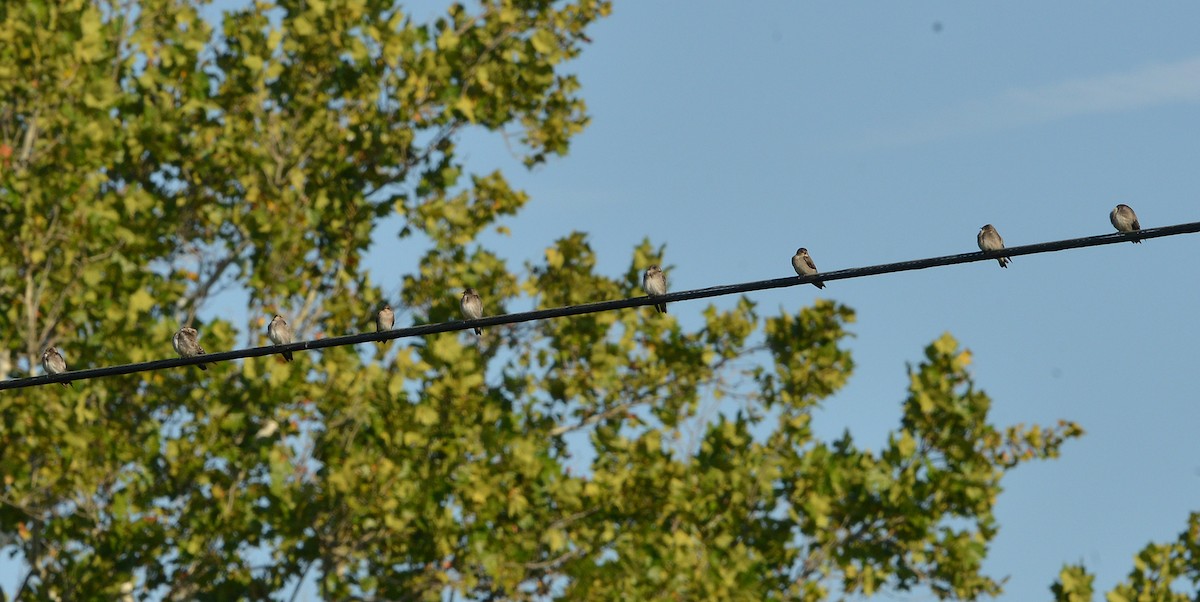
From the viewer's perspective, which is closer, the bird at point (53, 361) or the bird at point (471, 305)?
the bird at point (471, 305)

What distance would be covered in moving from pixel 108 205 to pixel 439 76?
5284mm

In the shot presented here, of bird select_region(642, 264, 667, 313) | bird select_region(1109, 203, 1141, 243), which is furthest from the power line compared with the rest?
bird select_region(642, 264, 667, 313)

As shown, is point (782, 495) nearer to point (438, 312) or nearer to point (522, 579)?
point (522, 579)

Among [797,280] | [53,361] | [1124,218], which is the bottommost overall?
[797,280]

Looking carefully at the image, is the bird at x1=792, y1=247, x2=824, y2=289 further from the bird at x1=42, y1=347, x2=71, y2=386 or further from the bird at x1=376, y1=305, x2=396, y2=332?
the bird at x1=42, y1=347, x2=71, y2=386

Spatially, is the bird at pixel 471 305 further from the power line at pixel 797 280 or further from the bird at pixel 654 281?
the power line at pixel 797 280

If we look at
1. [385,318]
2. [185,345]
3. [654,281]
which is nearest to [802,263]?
[654,281]

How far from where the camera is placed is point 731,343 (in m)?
25.4

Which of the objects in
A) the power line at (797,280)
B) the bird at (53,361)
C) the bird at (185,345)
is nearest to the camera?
the power line at (797,280)

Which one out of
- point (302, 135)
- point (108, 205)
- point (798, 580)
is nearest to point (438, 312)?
point (302, 135)

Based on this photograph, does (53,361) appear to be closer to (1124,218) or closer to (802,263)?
(802,263)

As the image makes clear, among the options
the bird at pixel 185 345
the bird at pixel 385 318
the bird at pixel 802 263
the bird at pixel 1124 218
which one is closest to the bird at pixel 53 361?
the bird at pixel 185 345

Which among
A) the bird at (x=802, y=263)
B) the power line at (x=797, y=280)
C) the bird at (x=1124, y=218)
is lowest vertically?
the power line at (x=797, y=280)

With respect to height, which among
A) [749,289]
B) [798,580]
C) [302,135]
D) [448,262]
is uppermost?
[302,135]
